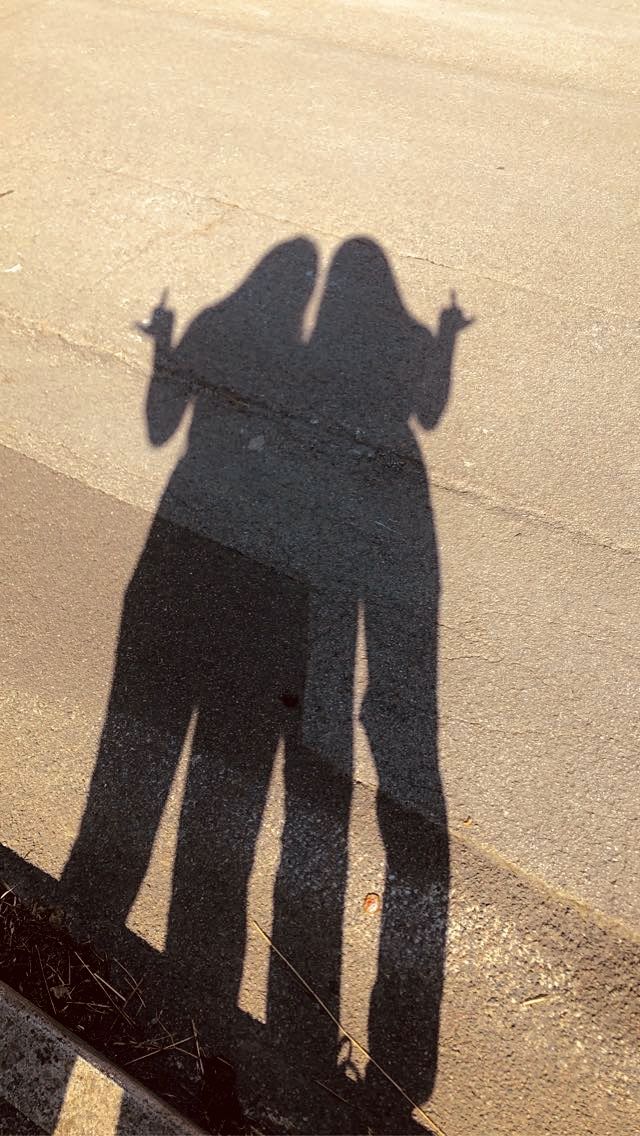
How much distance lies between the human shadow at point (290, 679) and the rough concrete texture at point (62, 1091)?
34 centimetres

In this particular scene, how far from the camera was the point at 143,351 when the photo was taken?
5.46 m

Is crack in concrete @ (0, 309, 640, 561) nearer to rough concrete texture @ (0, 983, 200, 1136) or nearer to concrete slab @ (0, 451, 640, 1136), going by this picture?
concrete slab @ (0, 451, 640, 1136)

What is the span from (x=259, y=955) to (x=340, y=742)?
3.00ft

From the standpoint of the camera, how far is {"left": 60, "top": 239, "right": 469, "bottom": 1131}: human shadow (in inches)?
123

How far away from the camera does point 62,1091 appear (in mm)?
2824

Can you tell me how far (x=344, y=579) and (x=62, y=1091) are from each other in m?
2.41

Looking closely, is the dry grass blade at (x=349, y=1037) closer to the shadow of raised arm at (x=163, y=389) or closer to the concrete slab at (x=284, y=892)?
the concrete slab at (x=284, y=892)

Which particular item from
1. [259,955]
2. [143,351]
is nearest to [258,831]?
[259,955]

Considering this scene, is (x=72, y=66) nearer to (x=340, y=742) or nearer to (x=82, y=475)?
(x=82, y=475)

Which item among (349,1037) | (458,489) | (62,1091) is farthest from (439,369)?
(62,1091)

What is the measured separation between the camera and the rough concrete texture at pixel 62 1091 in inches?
108

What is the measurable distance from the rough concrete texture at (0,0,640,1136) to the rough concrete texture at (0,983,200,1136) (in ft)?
1.19

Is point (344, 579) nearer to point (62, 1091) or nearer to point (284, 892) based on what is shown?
point (284, 892)

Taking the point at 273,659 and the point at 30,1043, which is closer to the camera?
the point at 30,1043
